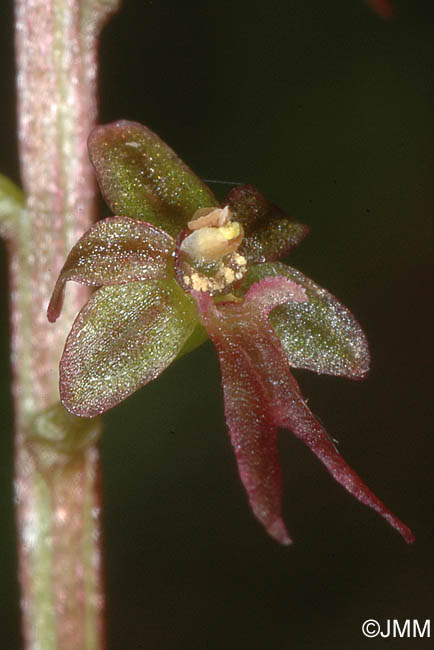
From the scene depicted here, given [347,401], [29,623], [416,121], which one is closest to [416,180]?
[416,121]

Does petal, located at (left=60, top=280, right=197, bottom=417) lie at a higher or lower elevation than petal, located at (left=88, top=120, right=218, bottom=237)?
lower

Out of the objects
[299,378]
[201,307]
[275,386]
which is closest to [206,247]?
[201,307]

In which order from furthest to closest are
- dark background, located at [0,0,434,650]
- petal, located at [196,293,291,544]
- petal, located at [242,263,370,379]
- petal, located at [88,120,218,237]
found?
dark background, located at [0,0,434,650]
petal, located at [242,263,370,379]
petal, located at [88,120,218,237]
petal, located at [196,293,291,544]

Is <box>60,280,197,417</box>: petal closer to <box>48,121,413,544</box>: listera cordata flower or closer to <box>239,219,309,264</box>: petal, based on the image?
<box>48,121,413,544</box>: listera cordata flower

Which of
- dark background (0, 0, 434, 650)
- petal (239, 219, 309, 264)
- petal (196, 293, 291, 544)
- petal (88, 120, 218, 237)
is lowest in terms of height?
dark background (0, 0, 434, 650)

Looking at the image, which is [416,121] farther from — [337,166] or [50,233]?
[50,233]

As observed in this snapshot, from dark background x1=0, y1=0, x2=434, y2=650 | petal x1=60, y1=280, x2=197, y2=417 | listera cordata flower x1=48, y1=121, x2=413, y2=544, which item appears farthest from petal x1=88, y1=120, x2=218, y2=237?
dark background x1=0, y1=0, x2=434, y2=650

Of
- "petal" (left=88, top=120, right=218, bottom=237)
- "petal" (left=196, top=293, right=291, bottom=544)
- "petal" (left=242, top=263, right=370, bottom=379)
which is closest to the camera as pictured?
"petal" (left=196, top=293, right=291, bottom=544)

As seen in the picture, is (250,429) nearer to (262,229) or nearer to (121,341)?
(121,341)
